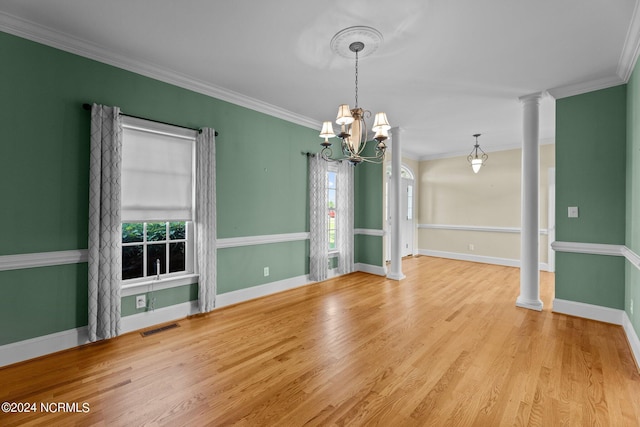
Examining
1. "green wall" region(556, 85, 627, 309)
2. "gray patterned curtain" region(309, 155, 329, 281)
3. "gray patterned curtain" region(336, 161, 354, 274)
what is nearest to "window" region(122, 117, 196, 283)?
"gray patterned curtain" region(309, 155, 329, 281)

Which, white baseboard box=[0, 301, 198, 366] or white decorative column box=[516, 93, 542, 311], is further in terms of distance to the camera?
white decorative column box=[516, 93, 542, 311]

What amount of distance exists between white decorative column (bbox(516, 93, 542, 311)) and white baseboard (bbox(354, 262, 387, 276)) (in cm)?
229

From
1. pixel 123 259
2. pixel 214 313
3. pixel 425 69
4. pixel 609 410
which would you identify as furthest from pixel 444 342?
pixel 123 259

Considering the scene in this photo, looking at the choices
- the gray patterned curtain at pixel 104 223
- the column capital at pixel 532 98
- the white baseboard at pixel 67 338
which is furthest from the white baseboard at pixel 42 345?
A: the column capital at pixel 532 98

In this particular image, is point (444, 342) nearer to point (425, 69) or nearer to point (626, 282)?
point (626, 282)

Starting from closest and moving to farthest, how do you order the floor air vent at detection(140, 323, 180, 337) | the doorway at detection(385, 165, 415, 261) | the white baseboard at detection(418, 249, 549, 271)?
the floor air vent at detection(140, 323, 180, 337)
the white baseboard at detection(418, 249, 549, 271)
the doorway at detection(385, 165, 415, 261)

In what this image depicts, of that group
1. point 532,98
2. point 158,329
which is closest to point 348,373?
point 158,329

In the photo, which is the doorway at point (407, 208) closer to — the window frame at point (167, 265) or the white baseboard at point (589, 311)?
the white baseboard at point (589, 311)

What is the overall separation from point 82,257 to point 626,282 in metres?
5.75

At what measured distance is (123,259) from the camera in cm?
318

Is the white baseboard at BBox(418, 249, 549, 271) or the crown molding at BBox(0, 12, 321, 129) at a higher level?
the crown molding at BBox(0, 12, 321, 129)

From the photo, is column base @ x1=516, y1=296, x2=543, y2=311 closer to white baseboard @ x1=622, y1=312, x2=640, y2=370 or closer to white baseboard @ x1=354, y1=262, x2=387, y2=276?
white baseboard @ x1=622, y1=312, x2=640, y2=370

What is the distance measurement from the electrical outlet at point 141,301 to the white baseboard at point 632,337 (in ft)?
15.4

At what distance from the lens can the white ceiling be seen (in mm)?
2273
